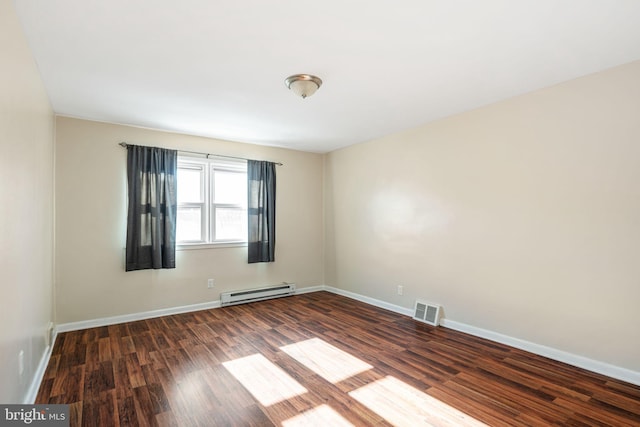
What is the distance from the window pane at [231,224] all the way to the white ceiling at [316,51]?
1694 mm

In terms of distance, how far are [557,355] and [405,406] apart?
1.69 metres

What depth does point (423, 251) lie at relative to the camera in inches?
156

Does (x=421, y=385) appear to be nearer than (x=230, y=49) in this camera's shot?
No

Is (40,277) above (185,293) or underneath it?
above

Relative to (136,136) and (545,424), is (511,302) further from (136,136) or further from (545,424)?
(136,136)

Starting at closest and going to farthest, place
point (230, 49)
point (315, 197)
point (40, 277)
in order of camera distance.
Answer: point (230, 49), point (40, 277), point (315, 197)

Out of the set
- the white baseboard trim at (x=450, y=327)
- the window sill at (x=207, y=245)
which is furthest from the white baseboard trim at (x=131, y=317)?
the window sill at (x=207, y=245)

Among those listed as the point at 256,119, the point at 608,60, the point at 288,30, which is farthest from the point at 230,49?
the point at 608,60

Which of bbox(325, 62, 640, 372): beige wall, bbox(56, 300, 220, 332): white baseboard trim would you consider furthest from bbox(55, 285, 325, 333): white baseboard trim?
bbox(325, 62, 640, 372): beige wall

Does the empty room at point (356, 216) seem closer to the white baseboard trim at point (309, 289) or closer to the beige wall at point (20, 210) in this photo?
the beige wall at point (20, 210)

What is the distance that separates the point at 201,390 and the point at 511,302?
9.72 feet

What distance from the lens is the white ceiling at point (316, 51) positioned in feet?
5.93

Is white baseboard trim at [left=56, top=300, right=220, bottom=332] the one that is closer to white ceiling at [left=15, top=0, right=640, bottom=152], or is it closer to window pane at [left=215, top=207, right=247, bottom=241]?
window pane at [left=215, top=207, right=247, bottom=241]

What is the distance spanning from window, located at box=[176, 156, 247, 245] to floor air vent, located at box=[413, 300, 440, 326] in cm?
271
